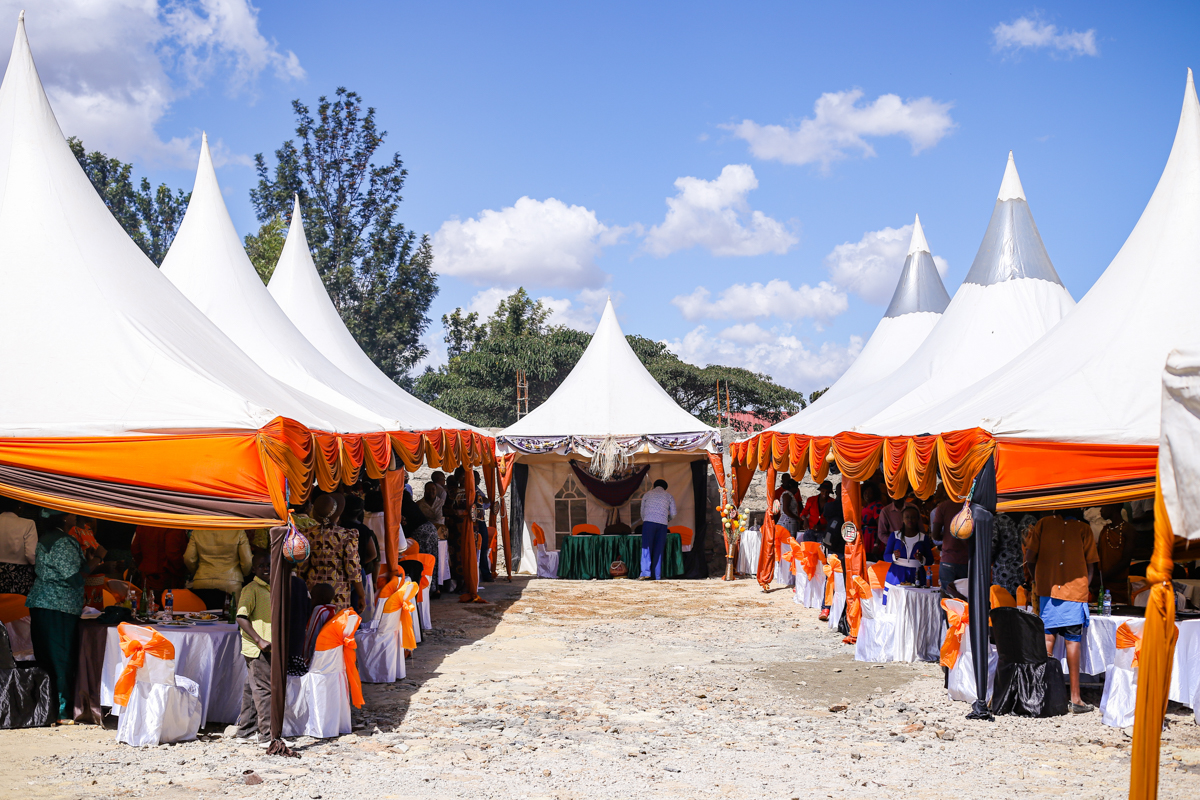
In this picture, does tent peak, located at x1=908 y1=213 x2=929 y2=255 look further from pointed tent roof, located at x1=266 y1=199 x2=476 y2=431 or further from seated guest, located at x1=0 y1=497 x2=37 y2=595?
seated guest, located at x1=0 y1=497 x2=37 y2=595

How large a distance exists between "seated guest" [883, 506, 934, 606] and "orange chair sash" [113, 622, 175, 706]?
5534mm

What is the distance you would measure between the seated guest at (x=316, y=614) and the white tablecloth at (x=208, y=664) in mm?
494

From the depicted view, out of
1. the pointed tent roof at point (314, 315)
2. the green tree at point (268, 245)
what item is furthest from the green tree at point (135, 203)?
the pointed tent roof at point (314, 315)

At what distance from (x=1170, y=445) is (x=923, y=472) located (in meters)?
4.48

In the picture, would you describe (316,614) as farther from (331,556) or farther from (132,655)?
(132,655)

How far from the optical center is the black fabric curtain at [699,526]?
47.7ft

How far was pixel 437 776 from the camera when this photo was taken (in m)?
4.92

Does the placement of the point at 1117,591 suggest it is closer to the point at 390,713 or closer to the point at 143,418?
the point at 390,713

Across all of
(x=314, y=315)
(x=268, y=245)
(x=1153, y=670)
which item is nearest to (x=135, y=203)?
(x=268, y=245)

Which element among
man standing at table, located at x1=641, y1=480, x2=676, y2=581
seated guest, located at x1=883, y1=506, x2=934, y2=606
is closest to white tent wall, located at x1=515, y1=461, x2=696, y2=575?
man standing at table, located at x1=641, y1=480, x2=676, y2=581

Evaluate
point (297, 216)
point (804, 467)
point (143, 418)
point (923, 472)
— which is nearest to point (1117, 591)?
point (923, 472)

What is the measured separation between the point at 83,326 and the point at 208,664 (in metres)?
2.45

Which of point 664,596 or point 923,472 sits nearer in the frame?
point 923,472

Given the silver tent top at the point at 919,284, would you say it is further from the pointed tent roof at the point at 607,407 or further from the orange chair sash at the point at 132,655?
the orange chair sash at the point at 132,655
